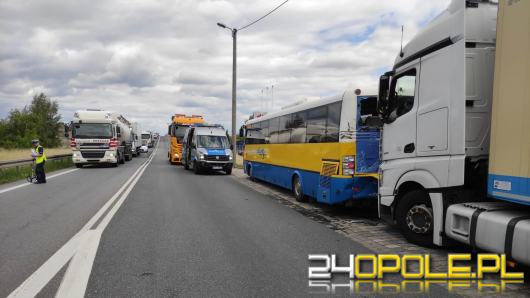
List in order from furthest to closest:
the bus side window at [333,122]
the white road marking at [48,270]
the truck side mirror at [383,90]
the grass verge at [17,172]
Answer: the grass verge at [17,172]
the bus side window at [333,122]
the truck side mirror at [383,90]
the white road marking at [48,270]

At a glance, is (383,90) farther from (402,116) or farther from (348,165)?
(348,165)

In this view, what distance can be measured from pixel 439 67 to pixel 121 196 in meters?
8.88

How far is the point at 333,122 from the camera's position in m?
9.09

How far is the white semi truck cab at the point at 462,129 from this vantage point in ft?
14.8

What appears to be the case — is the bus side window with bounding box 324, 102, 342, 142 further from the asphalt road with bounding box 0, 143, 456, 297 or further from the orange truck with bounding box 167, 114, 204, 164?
the orange truck with bounding box 167, 114, 204, 164

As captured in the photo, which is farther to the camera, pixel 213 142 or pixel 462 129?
pixel 213 142

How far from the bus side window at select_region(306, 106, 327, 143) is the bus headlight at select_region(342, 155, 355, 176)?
1174 mm

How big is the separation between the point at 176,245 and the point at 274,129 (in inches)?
323

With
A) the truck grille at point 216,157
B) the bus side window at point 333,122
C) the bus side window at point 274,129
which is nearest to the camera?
the bus side window at point 333,122

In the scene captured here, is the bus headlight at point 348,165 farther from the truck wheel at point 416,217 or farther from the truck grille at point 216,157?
→ the truck grille at point 216,157

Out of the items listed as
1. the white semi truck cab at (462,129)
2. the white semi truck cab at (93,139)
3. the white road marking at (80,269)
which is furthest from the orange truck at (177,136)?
the white semi truck cab at (462,129)

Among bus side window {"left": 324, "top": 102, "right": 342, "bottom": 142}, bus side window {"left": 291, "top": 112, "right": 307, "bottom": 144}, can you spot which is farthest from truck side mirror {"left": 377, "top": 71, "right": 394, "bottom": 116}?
bus side window {"left": 291, "top": 112, "right": 307, "bottom": 144}

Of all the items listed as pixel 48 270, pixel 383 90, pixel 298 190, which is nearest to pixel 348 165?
pixel 383 90

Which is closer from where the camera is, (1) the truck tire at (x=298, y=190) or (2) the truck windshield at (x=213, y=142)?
(1) the truck tire at (x=298, y=190)
